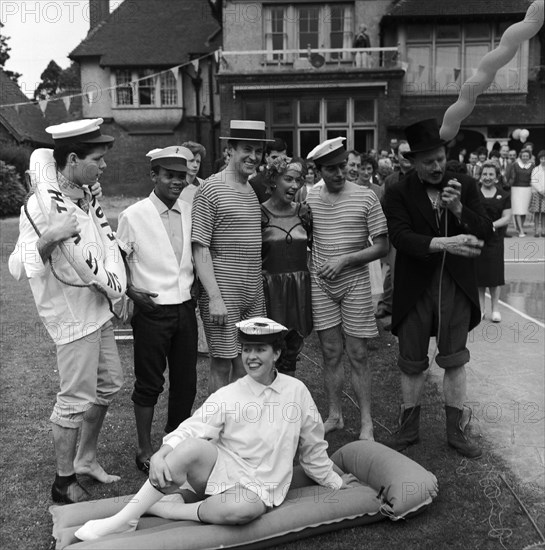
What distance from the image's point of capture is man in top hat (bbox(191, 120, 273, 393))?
4.65 meters

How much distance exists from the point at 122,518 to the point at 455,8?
24.5 metres

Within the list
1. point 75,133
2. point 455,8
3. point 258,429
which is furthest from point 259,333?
point 455,8

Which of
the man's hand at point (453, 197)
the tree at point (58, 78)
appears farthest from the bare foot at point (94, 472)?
the tree at point (58, 78)

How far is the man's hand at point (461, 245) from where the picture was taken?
177 inches

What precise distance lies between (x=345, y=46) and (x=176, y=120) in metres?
8.17

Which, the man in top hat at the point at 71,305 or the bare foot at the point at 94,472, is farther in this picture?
the bare foot at the point at 94,472

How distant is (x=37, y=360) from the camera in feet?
24.1

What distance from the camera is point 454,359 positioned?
487 centimetres

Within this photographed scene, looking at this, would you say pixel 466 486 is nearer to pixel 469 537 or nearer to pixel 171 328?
pixel 469 537

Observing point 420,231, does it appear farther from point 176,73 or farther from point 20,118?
point 20,118

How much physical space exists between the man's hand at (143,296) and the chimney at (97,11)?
1295 inches

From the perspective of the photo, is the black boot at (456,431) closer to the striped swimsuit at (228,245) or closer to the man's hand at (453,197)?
the man's hand at (453,197)

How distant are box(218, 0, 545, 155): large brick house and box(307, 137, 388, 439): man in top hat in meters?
20.3

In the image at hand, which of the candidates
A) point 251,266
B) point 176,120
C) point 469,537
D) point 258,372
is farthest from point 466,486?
point 176,120
